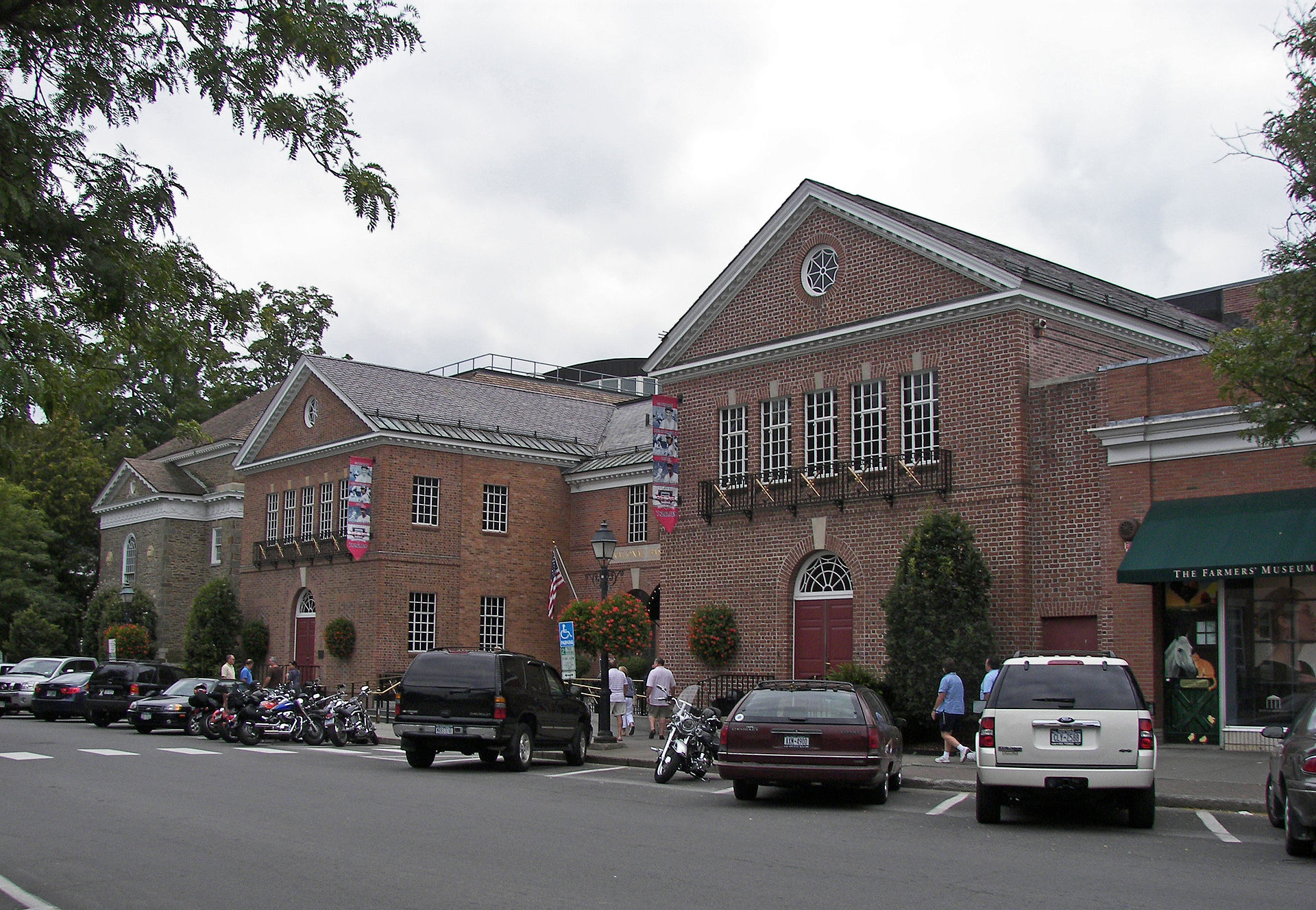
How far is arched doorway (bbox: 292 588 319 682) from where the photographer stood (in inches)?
1642

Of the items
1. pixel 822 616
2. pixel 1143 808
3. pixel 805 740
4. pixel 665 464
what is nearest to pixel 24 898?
pixel 805 740

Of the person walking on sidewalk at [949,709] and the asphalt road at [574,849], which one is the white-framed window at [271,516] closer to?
the asphalt road at [574,849]

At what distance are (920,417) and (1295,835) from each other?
48.4 ft

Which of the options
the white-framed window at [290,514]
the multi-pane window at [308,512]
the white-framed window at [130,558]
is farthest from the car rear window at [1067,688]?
the white-framed window at [130,558]

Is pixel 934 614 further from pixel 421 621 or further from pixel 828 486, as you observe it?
pixel 421 621

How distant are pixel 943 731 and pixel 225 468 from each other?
3953 centimetres

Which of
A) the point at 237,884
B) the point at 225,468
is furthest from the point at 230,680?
the point at 225,468

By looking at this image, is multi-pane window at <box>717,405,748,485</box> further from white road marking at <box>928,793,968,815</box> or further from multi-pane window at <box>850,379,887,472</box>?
white road marking at <box>928,793,968,815</box>

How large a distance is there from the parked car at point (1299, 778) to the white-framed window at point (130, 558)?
50199 millimetres

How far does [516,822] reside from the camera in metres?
12.8

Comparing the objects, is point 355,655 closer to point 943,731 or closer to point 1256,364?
point 943,731

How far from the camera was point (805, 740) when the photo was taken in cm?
1464

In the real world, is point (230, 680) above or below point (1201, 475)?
below

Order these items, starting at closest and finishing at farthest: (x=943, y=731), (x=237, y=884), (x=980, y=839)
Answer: (x=237, y=884) < (x=980, y=839) < (x=943, y=731)
